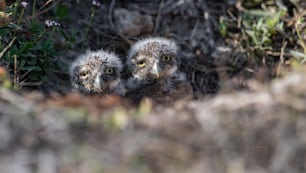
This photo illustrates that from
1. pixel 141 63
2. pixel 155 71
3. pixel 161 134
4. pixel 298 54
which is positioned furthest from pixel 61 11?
pixel 161 134

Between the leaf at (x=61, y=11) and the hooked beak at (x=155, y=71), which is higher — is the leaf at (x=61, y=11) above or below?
above

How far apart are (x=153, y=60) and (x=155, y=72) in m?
0.14

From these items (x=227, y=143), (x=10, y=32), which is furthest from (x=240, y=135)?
(x=10, y=32)

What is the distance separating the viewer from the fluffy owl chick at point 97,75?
6.32 meters

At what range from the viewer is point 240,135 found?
341 cm

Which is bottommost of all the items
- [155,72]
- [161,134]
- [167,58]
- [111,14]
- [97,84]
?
[97,84]

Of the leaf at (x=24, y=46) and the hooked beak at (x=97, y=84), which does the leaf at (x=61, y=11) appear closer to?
the leaf at (x=24, y=46)

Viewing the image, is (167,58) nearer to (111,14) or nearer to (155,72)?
(155,72)

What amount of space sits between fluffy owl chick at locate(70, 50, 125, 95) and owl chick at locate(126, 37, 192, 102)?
0.63ft

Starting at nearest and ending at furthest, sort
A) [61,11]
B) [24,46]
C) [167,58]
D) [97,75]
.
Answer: [24,46] < [97,75] < [167,58] < [61,11]

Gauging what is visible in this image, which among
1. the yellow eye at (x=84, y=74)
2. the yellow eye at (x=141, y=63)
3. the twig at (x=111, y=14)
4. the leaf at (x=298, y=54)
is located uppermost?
the twig at (x=111, y=14)

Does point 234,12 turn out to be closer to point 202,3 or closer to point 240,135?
point 202,3

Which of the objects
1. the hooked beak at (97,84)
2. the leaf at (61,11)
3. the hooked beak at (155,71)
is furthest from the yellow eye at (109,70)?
the leaf at (61,11)

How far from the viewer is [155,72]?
647 centimetres
